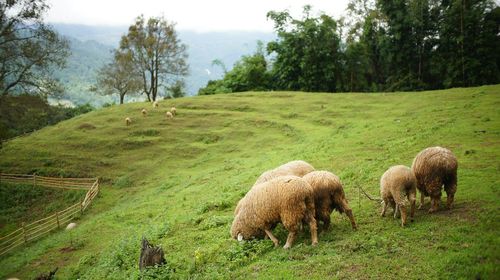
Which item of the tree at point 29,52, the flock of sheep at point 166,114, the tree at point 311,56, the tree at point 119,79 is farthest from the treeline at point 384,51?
the tree at point 29,52

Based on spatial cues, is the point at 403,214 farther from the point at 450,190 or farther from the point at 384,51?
the point at 384,51

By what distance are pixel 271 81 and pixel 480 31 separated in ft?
101

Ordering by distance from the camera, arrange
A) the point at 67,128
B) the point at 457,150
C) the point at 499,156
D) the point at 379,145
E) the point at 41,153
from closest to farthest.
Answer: the point at 499,156 < the point at 457,150 < the point at 379,145 < the point at 41,153 < the point at 67,128

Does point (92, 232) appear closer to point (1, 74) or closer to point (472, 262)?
point (472, 262)

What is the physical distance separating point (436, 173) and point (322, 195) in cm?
322

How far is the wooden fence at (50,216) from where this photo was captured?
76.3ft

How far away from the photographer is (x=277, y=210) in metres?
10.4

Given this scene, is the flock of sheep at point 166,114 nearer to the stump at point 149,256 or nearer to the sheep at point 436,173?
the stump at point 149,256

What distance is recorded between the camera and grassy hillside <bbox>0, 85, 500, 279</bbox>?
345 inches

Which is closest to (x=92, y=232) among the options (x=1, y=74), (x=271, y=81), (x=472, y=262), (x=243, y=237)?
(x=243, y=237)

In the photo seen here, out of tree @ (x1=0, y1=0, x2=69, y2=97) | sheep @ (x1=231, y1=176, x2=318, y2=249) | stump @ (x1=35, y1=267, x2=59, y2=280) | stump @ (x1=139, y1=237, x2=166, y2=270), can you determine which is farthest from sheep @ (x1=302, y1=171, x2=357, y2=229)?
tree @ (x1=0, y1=0, x2=69, y2=97)

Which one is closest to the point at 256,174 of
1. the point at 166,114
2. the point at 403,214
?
the point at 403,214

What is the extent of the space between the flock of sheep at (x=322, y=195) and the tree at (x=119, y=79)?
179ft

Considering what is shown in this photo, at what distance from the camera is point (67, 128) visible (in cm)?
4431
